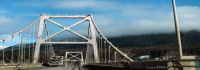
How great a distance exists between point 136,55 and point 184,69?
122708mm

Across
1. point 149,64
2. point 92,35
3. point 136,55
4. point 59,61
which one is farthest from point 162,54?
point 149,64

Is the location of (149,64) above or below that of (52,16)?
below

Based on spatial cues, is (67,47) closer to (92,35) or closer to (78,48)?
(78,48)

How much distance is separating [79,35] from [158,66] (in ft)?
268

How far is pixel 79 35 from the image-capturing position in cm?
10100

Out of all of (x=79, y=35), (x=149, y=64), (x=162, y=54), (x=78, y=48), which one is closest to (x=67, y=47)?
(x=78, y=48)

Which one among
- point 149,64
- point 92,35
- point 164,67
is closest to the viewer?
point 164,67

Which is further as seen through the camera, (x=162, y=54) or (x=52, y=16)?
(x=162, y=54)

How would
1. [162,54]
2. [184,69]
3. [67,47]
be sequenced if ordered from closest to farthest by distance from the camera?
[184,69]
[162,54]
[67,47]

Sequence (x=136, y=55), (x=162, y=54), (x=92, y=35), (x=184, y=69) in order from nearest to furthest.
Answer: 1. (x=184, y=69)
2. (x=92, y=35)
3. (x=162, y=54)
4. (x=136, y=55)

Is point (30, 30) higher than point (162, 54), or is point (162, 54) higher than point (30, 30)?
point (30, 30)

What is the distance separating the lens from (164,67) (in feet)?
62.3

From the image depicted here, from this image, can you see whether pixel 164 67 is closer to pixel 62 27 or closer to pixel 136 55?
pixel 62 27

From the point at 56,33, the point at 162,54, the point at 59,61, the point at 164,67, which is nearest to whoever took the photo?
the point at 164,67
